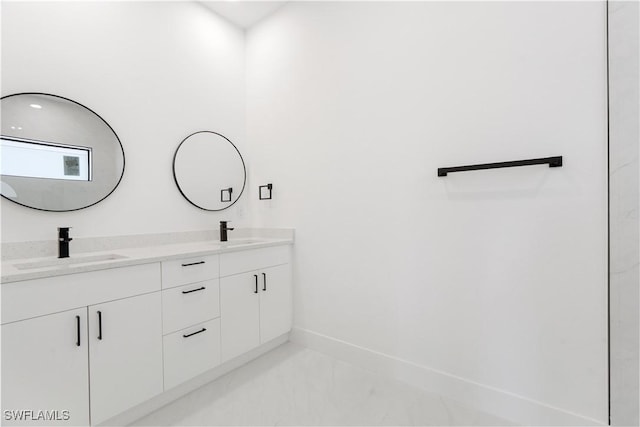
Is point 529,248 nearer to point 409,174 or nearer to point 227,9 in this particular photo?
point 409,174

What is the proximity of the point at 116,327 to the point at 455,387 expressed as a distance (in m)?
1.86

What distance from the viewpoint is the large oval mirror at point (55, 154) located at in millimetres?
1561

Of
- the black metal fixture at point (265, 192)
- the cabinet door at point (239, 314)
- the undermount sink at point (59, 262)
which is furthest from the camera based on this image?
the black metal fixture at point (265, 192)

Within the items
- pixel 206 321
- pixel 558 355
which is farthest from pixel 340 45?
pixel 558 355

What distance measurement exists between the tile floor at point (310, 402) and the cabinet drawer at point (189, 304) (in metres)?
0.44

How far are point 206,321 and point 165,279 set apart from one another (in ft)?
1.28

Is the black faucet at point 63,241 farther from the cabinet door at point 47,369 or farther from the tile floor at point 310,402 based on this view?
the tile floor at point 310,402

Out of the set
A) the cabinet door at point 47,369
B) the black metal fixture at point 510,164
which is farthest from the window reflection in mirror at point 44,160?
the black metal fixture at point 510,164

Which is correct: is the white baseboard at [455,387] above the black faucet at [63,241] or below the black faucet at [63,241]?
below

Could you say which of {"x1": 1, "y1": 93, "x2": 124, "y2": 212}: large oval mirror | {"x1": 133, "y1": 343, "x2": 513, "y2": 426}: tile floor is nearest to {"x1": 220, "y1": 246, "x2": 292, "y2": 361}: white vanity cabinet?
{"x1": 133, "y1": 343, "x2": 513, "y2": 426}: tile floor

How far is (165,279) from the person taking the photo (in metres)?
1.62

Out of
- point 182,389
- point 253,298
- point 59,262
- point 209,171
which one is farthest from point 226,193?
point 182,389

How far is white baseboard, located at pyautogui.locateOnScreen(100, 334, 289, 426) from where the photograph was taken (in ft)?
Result: 4.87

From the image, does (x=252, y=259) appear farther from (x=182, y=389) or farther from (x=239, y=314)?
(x=182, y=389)
